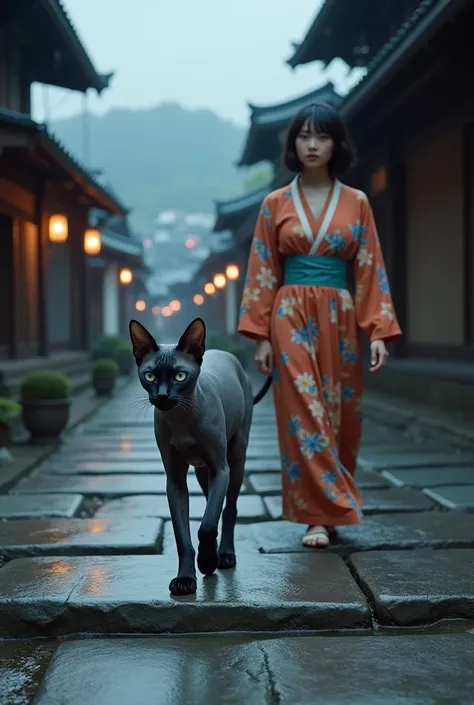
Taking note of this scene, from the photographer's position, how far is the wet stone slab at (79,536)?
3.92 meters

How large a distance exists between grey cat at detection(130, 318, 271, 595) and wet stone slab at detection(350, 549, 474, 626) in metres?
0.64

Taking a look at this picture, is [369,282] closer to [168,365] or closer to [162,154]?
[168,365]

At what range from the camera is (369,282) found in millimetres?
4238

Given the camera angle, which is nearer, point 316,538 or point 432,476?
point 316,538

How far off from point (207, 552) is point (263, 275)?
1.64 m

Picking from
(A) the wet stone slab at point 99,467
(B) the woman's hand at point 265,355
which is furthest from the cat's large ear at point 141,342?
(A) the wet stone slab at point 99,467

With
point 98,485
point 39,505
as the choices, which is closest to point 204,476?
point 39,505

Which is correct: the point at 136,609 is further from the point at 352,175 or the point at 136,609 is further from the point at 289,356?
the point at 352,175

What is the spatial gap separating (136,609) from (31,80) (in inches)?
561

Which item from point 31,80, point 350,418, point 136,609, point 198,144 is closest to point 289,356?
point 350,418

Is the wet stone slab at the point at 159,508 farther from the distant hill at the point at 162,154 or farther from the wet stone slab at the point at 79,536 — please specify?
the distant hill at the point at 162,154

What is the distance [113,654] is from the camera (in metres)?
2.71

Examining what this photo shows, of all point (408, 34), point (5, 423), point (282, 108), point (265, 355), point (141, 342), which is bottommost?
point (5, 423)

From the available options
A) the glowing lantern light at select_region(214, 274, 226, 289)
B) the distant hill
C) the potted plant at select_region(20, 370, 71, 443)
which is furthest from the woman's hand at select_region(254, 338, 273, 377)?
the distant hill
